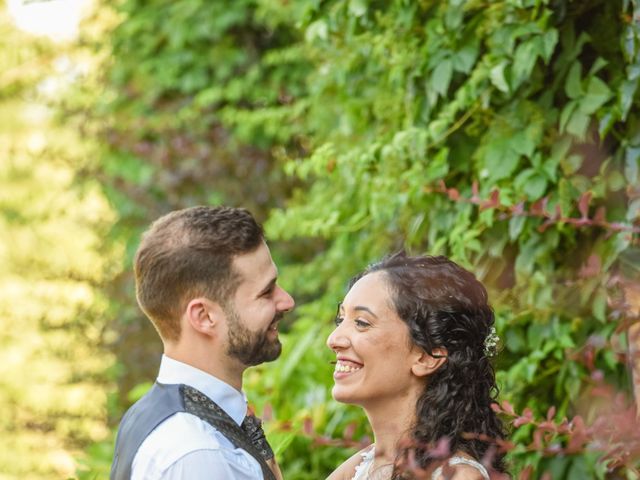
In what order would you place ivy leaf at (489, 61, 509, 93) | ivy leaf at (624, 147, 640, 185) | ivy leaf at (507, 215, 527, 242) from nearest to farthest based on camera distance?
ivy leaf at (624, 147, 640, 185) < ivy leaf at (489, 61, 509, 93) < ivy leaf at (507, 215, 527, 242)

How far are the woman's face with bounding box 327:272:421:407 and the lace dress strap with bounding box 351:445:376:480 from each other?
10.5 inches

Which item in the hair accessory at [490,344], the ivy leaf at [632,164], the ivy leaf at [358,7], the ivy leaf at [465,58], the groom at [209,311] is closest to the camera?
the groom at [209,311]

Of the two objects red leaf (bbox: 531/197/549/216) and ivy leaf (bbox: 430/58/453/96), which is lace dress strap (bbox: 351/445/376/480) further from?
ivy leaf (bbox: 430/58/453/96)

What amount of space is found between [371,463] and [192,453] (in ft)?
2.34

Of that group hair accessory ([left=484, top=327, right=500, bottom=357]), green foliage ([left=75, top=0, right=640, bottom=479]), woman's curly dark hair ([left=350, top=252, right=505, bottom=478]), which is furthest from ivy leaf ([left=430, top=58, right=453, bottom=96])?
hair accessory ([left=484, top=327, right=500, bottom=357])

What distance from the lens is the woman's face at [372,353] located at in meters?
2.82

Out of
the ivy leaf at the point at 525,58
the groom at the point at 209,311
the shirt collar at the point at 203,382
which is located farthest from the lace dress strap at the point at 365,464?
the ivy leaf at the point at 525,58

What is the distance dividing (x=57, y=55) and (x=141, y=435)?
7.85 metres

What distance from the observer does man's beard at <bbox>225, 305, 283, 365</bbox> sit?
109 inches

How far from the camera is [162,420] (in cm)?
258

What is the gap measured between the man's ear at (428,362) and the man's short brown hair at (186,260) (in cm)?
53

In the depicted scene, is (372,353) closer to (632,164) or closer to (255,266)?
(255,266)

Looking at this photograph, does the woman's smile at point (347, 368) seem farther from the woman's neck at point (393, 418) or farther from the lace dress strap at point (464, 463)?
the lace dress strap at point (464, 463)

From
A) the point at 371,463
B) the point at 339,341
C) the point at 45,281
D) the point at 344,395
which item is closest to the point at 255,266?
the point at 339,341
